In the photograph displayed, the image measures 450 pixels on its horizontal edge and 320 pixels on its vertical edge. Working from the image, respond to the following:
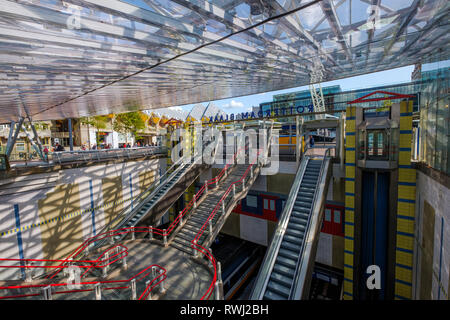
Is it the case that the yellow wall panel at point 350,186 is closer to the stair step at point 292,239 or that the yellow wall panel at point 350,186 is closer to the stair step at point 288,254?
the stair step at point 292,239

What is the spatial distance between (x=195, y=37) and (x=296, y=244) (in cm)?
648

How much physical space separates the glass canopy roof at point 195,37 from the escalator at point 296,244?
443 cm

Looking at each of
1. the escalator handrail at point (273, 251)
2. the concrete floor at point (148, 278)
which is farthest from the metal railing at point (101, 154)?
the escalator handrail at point (273, 251)

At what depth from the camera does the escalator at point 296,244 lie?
240 inches

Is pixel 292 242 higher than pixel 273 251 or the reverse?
higher

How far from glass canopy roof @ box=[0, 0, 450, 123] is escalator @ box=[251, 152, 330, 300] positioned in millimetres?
4426

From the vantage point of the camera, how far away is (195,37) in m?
4.18

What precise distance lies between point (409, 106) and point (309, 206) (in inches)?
196

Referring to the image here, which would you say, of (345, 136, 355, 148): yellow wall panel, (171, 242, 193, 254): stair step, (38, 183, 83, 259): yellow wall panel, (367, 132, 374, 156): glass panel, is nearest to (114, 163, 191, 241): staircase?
(171, 242, 193, 254): stair step

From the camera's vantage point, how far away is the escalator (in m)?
6.10

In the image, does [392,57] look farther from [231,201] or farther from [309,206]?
[231,201]
